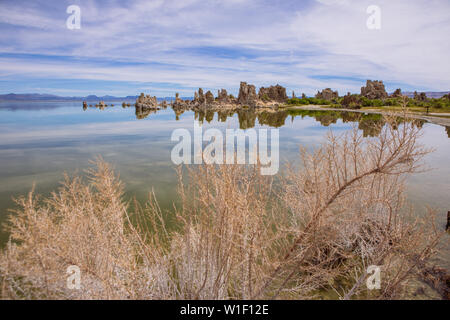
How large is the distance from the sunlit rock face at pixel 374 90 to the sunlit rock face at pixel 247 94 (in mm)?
69300

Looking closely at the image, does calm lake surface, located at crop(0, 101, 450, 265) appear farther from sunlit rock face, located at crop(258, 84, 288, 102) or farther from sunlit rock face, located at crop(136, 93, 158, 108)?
sunlit rock face, located at crop(258, 84, 288, 102)

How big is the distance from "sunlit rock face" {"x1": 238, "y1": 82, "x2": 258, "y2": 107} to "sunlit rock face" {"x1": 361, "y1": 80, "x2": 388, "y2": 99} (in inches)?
2728

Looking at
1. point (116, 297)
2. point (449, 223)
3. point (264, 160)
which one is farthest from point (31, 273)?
point (449, 223)

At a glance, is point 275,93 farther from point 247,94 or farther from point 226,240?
point 226,240

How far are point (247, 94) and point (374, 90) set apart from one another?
7723cm

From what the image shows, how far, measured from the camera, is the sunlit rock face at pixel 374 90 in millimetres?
146125

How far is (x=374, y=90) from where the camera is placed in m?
147

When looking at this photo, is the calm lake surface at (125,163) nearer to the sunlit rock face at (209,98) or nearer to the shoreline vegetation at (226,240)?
the shoreline vegetation at (226,240)

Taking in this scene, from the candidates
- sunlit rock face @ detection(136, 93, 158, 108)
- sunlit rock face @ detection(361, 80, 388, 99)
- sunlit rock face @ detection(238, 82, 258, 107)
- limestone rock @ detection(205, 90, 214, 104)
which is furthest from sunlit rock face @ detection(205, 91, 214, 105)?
sunlit rock face @ detection(361, 80, 388, 99)

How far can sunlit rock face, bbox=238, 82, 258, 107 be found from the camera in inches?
5620

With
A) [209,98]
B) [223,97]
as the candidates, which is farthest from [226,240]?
[223,97]
